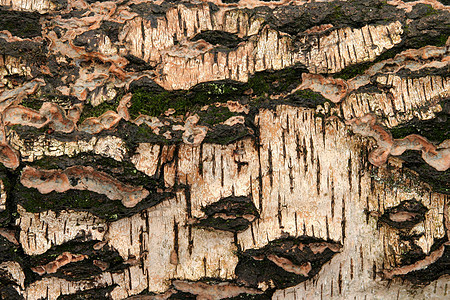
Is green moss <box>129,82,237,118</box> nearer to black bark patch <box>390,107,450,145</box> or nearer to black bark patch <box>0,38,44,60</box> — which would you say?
black bark patch <box>0,38,44,60</box>

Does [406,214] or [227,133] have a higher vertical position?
[227,133]

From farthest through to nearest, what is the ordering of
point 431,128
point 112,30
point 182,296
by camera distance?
point 182,296
point 112,30
point 431,128

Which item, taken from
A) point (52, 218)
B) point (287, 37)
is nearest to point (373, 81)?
point (287, 37)

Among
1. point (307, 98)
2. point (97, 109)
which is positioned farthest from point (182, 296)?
point (307, 98)

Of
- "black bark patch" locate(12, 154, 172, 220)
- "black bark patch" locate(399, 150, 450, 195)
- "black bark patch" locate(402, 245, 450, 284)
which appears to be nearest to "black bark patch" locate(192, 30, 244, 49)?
"black bark patch" locate(12, 154, 172, 220)

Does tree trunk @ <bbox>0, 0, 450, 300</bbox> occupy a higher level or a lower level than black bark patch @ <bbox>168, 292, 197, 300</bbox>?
higher

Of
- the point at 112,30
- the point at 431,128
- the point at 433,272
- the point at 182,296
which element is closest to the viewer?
the point at 431,128

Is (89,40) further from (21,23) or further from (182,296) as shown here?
(182,296)
